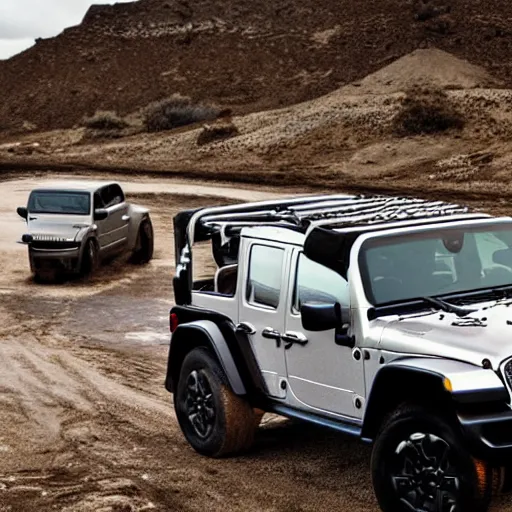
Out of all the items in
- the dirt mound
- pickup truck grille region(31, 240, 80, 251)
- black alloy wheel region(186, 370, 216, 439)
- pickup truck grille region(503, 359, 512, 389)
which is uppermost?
the dirt mound

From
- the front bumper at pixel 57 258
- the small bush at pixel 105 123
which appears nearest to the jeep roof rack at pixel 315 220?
the front bumper at pixel 57 258

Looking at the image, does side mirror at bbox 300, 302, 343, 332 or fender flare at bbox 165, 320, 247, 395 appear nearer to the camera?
side mirror at bbox 300, 302, 343, 332

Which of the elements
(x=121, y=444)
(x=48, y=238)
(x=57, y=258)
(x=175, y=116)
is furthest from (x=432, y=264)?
(x=175, y=116)

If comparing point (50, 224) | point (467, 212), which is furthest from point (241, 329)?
point (50, 224)

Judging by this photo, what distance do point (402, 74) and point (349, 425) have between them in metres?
55.2

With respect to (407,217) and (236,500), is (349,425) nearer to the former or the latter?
(236,500)

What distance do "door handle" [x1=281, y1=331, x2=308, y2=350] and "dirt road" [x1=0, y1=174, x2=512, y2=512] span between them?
1.08m

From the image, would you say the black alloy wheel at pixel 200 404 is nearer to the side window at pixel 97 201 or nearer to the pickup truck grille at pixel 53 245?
the pickup truck grille at pixel 53 245

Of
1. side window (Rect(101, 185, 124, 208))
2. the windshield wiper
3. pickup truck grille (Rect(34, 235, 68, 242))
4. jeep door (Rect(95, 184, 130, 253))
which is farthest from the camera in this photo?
side window (Rect(101, 185, 124, 208))

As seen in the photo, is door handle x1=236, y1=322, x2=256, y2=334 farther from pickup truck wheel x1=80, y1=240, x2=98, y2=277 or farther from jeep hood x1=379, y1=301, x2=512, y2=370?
pickup truck wheel x1=80, y1=240, x2=98, y2=277

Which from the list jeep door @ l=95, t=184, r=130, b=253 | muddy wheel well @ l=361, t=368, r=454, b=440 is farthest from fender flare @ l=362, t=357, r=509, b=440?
jeep door @ l=95, t=184, r=130, b=253

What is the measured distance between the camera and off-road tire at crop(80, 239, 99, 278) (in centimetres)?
2456

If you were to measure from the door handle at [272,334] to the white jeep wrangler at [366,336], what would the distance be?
1cm

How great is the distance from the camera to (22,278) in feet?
82.8
